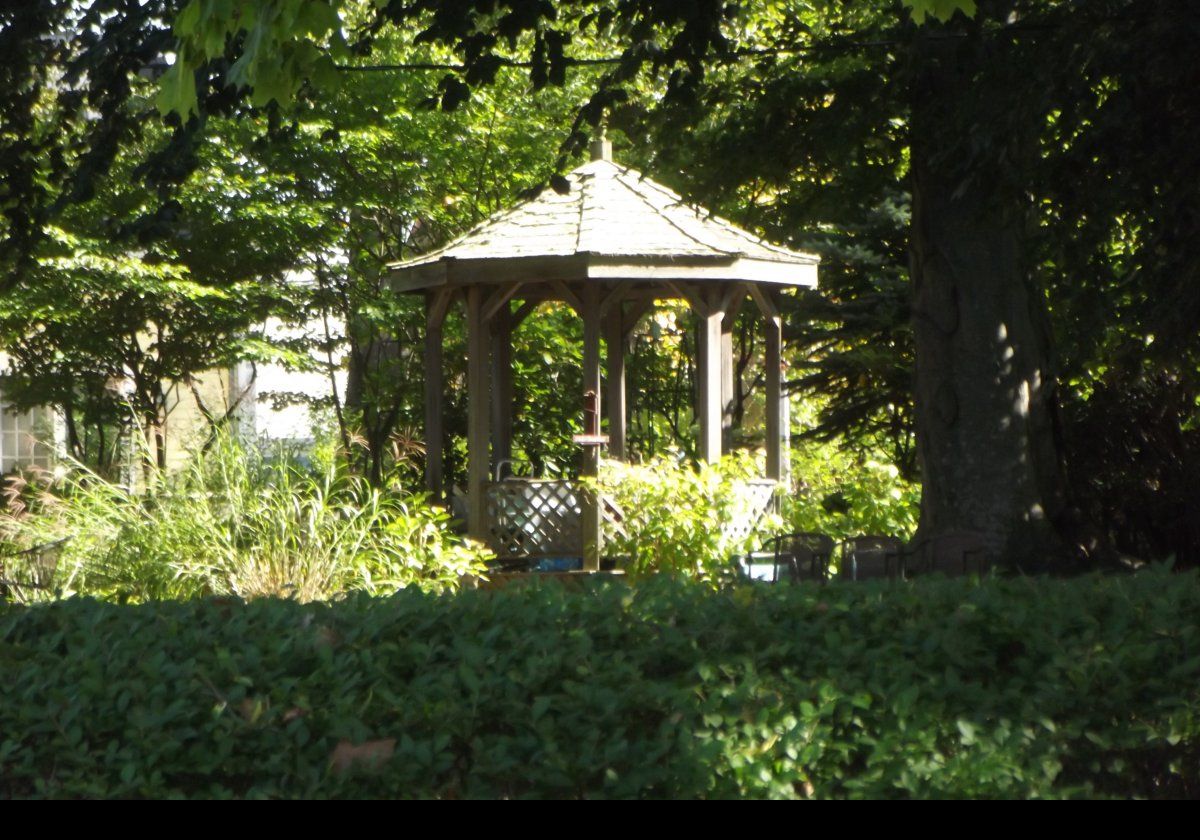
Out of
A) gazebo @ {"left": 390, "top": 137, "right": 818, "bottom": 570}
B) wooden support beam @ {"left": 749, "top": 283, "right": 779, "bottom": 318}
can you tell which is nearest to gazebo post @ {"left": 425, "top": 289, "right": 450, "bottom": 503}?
gazebo @ {"left": 390, "top": 137, "right": 818, "bottom": 570}

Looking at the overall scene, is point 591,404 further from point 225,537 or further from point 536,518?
point 225,537

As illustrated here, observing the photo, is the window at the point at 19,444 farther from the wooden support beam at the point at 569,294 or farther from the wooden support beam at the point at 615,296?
the wooden support beam at the point at 615,296

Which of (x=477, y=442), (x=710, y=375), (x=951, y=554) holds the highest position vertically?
(x=710, y=375)

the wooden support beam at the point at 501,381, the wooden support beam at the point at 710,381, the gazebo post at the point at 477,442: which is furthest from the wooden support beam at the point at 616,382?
the gazebo post at the point at 477,442

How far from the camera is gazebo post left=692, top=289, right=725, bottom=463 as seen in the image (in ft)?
41.4

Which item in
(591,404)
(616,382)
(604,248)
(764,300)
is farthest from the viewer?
(616,382)

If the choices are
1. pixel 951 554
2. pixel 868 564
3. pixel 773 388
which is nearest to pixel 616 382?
pixel 773 388

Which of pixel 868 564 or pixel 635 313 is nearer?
pixel 868 564

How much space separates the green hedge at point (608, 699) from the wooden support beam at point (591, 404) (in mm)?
7732

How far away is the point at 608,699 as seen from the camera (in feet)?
11.1

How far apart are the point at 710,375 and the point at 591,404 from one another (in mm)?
1211

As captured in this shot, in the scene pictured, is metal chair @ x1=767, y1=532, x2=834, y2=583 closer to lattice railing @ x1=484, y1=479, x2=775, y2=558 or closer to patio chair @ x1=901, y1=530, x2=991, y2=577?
patio chair @ x1=901, y1=530, x2=991, y2=577

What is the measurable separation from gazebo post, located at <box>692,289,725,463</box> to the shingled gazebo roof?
41 centimetres
